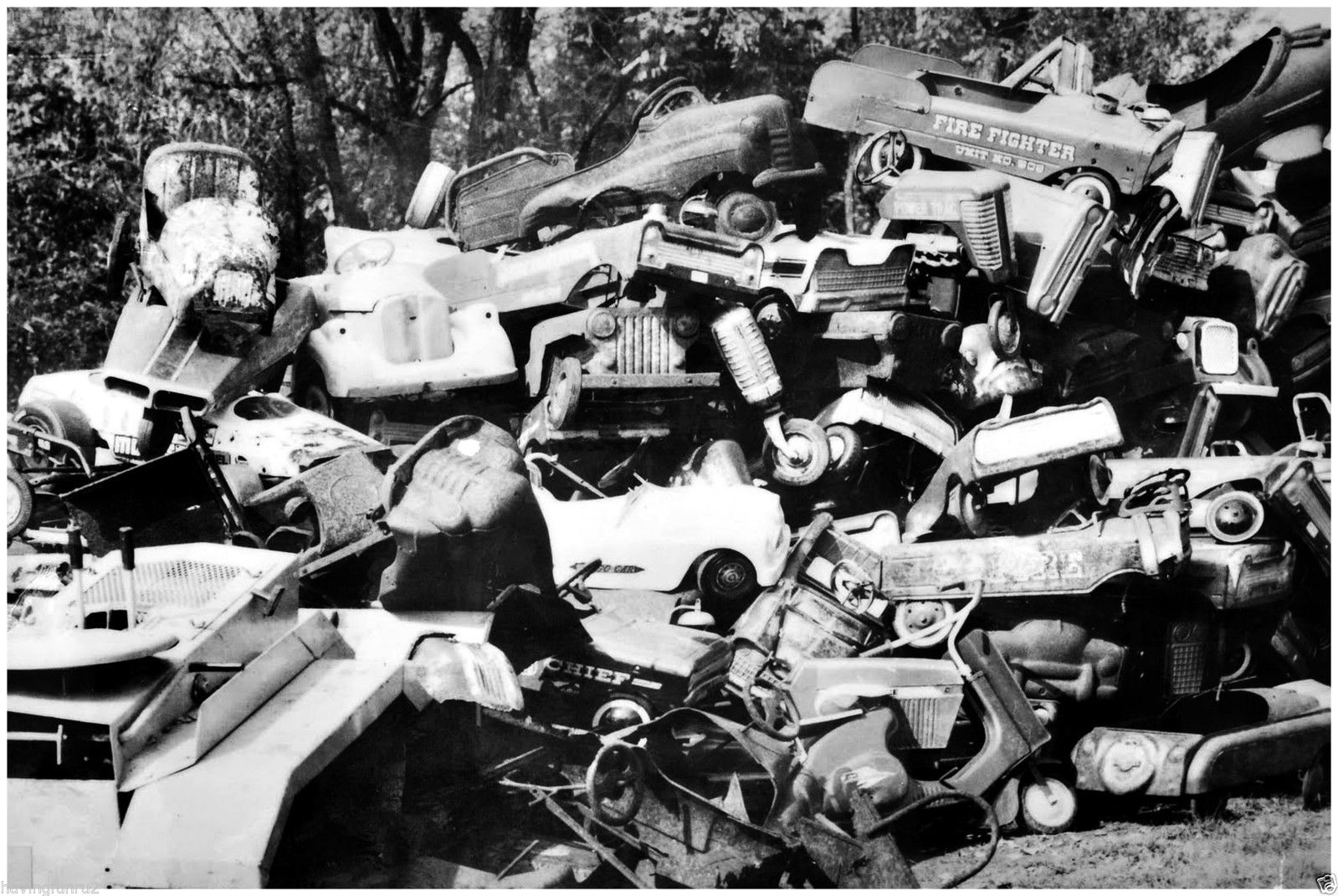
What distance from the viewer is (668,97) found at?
4.16 m

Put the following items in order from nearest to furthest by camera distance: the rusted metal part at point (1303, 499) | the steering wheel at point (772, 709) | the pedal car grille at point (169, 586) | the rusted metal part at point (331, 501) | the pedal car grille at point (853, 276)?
the pedal car grille at point (169, 586), the steering wheel at point (772, 709), the rusted metal part at point (331, 501), the rusted metal part at point (1303, 499), the pedal car grille at point (853, 276)

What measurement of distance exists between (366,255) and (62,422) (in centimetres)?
111

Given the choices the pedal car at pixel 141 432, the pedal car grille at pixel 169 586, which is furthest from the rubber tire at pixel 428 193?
the pedal car grille at pixel 169 586

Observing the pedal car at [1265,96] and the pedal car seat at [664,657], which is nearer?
the pedal car seat at [664,657]

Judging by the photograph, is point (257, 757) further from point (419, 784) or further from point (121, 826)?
point (419, 784)

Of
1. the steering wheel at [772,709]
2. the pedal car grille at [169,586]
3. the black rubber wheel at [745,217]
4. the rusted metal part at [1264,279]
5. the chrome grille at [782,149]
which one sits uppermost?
the chrome grille at [782,149]

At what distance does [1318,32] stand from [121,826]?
4.25 meters

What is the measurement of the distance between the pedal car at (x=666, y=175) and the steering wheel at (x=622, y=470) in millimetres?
779

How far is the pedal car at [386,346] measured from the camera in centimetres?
385

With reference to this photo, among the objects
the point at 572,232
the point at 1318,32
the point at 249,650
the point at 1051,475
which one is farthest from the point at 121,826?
the point at 1318,32

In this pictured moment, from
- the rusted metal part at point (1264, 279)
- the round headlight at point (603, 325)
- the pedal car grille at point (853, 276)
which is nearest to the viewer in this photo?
the round headlight at point (603, 325)

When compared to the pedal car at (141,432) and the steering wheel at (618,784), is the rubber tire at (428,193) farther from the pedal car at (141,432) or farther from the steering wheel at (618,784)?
the steering wheel at (618,784)

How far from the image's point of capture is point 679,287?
3.82m

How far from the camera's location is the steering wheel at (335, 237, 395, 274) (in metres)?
4.11
